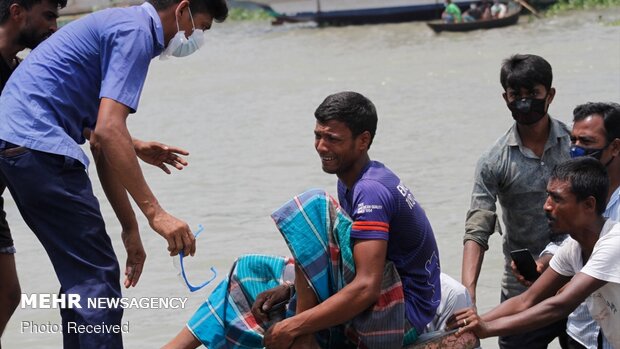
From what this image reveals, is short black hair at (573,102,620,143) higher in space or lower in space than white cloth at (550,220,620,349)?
higher

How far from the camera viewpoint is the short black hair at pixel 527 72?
4824mm

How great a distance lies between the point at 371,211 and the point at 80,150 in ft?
3.58

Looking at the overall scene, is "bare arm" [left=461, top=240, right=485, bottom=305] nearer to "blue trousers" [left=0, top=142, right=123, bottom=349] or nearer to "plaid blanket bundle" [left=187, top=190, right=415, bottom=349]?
"plaid blanket bundle" [left=187, top=190, right=415, bottom=349]

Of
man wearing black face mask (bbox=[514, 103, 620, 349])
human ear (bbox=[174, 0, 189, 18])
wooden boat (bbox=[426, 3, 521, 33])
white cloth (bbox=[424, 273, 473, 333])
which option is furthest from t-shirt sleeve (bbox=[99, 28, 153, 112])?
wooden boat (bbox=[426, 3, 521, 33])

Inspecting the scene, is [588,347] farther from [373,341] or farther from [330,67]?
[330,67]

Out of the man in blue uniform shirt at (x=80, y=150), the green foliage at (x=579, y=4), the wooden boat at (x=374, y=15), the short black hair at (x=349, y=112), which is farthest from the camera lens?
the wooden boat at (x=374, y=15)

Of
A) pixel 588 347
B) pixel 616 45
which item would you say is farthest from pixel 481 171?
pixel 616 45

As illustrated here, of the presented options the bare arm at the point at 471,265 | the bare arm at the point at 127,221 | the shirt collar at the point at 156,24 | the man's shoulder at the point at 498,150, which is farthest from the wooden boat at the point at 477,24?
the bare arm at the point at 127,221

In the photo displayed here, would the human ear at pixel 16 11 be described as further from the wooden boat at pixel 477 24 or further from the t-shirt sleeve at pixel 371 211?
the wooden boat at pixel 477 24

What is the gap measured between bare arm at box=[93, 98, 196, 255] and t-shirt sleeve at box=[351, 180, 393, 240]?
0.59 m

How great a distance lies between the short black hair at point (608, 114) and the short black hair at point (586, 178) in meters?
0.49

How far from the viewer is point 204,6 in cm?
432

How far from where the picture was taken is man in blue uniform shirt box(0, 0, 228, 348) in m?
3.99

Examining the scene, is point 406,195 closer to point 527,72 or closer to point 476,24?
point 527,72
